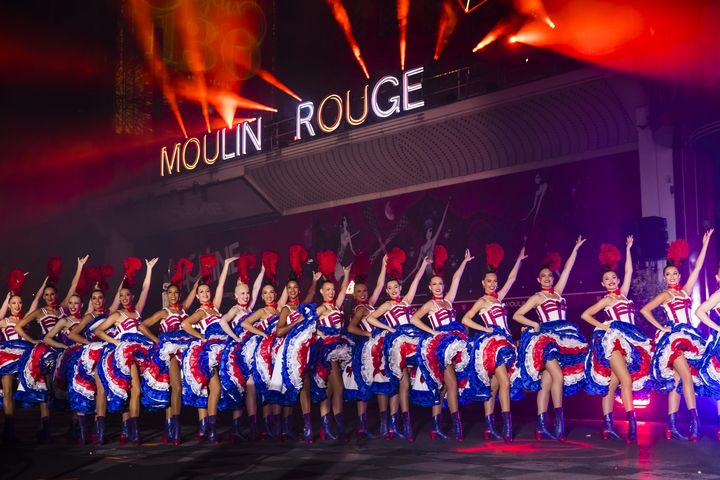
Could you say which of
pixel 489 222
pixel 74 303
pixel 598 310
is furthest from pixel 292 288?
pixel 489 222

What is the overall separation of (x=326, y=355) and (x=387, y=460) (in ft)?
7.25

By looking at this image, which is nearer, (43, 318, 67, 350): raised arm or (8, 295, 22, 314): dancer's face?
(43, 318, 67, 350): raised arm

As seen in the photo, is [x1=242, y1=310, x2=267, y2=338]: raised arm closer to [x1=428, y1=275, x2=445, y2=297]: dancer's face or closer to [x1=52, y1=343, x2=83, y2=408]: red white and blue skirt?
[x1=428, y1=275, x2=445, y2=297]: dancer's face

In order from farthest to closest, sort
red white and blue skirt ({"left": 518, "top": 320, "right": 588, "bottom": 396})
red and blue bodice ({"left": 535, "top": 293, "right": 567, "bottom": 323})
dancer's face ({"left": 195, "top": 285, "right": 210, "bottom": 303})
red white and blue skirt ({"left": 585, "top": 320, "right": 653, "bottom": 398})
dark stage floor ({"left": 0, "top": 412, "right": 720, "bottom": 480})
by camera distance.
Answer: dancer's face ({"left": 195, "top": 285, "right": 210, "bottom": 303}) → red and blue bodice ({"left": 535, "top": 293, "right": 567, "bottom": 323}) → red white and blue skirt ({"left": 518, "top": 320, "right": 588, "bottom": 396}) → red white and blue skirt ({"left": 585, "top": 320, "right": 653, "bottom": 398}) → dark stage floor ({"left": 0, "top": 412, "right": 720, "bottom": 480})

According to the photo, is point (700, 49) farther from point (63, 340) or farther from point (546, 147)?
point (63, 340)

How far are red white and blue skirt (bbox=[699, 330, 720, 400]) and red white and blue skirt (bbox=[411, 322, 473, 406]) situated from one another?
236 cm

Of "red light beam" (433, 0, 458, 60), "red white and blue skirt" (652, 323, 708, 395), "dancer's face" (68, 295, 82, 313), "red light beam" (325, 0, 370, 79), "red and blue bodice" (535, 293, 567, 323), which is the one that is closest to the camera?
"red white and blue skirt" (652, 323, 708, 395)

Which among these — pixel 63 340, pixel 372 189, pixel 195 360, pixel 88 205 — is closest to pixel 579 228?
pixel 372 189

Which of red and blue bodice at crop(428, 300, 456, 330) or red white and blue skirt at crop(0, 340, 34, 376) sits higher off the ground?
red and blue bodice at crop(428, 300, 456, 330)

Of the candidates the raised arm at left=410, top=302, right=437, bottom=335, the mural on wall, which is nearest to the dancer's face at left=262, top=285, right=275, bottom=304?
the raised arm at left=410, top=302, right=437, bottom=335

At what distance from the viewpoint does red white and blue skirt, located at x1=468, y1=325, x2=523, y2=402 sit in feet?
30.2

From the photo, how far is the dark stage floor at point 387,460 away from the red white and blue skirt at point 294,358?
595 mm

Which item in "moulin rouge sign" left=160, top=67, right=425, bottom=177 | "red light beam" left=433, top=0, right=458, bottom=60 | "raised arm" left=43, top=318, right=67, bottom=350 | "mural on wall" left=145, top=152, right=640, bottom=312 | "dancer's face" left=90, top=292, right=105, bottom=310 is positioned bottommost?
"raised arm" left=43, top=318, right=67, bottom=350

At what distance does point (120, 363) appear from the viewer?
9.97 metres
